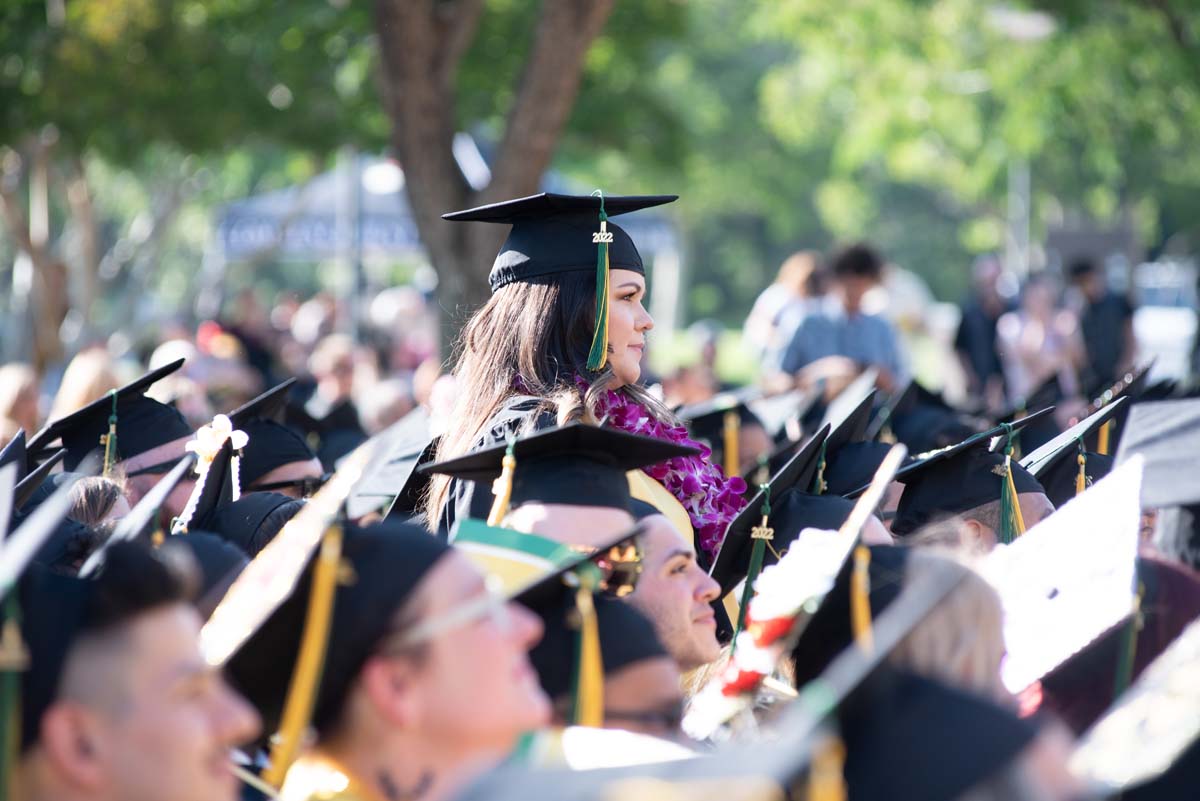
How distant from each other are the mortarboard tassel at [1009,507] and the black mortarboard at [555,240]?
106cm

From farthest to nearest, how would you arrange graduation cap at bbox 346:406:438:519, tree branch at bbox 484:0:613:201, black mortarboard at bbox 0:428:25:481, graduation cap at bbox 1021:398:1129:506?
1. tree branch at bbox 484:0:613:201
2. graduation cap at bbox 346:406:438:519
3. graduation cap at bbox 1021:398:1129:506
4. black mortarboard at bbox 0:428:25:481

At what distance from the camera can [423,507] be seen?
441cm

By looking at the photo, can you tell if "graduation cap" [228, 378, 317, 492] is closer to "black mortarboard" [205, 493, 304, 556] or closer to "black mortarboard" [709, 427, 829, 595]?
"black mortarboard" [205, 493, 304, 556]

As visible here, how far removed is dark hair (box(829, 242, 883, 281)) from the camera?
948 centimetres

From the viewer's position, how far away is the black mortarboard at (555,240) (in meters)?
4.27

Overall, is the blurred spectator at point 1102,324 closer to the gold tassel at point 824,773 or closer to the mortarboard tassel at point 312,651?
the mortarboard tassel at point 312,651

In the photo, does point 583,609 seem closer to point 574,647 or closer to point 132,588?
point 574,647

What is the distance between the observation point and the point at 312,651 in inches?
95.9

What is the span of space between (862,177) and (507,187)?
3507 cm

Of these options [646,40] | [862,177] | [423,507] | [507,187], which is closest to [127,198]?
[862,177]

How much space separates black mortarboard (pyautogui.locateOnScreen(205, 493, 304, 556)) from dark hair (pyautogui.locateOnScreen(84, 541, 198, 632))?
1.70m

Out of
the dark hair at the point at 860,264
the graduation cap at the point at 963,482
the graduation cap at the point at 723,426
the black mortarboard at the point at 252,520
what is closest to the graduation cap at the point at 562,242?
the black mortarboard at the point at 252,520

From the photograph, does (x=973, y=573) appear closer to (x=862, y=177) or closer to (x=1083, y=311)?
(x=1083, y=311)

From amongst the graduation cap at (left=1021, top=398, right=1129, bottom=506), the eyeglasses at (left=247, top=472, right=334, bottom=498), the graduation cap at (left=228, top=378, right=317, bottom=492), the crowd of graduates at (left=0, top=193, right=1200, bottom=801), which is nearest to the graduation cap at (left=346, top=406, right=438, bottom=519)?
the eyeglasses at (left=247, top=472, right=334, bottom=498)
